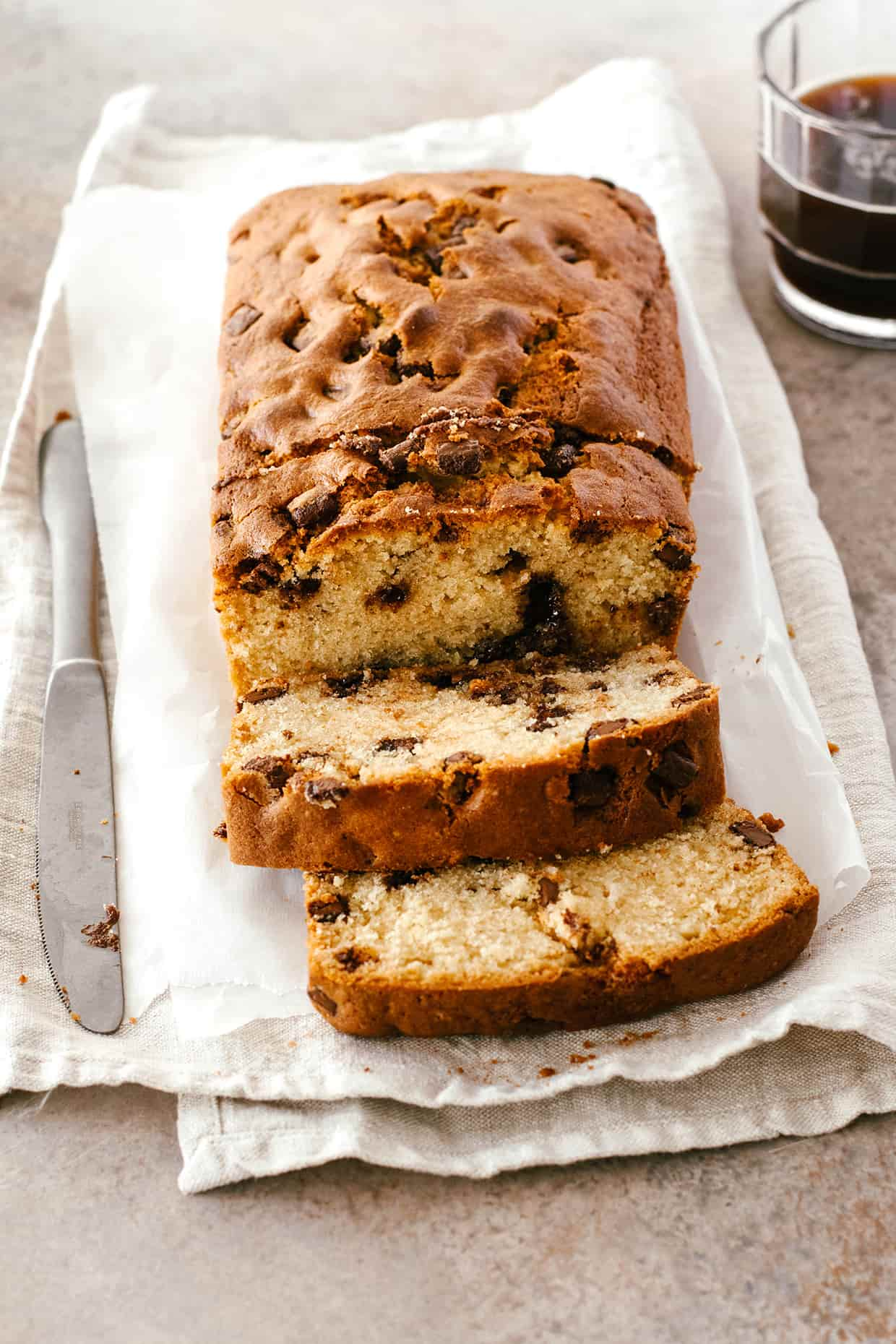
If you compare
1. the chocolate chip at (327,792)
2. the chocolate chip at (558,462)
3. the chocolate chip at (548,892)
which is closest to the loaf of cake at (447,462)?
the chocolate chip at (558,462)

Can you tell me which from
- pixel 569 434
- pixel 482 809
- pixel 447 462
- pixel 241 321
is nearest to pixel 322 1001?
pixel 482 809

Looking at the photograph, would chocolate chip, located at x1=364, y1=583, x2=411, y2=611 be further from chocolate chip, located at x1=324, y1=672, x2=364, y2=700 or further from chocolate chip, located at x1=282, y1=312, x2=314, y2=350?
chocolate chip, located at x1=282, y1=312, x2=314, y2=350

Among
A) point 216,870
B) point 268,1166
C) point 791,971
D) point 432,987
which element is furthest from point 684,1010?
point 216,870

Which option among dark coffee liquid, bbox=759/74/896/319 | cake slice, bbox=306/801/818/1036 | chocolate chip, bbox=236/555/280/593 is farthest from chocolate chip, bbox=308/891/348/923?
dark coffee liquid, bbox=759/74/896/319

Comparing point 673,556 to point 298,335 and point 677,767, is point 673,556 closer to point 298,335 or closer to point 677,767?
point 677,767

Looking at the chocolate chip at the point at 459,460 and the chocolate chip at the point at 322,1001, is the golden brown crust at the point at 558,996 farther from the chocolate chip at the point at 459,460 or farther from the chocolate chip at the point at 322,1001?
the chocolate chip at the point at 459,460

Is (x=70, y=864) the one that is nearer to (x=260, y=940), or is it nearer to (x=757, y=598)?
(x=260, y=940)
